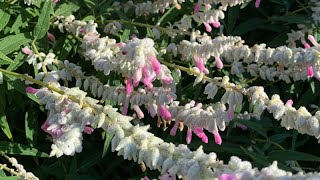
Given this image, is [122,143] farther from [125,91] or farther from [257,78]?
[257,78]

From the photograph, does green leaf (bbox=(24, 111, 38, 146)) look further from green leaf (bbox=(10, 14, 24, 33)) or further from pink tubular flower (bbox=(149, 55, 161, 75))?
pink tubular flower (bbox=(149, 55, 161, 75))

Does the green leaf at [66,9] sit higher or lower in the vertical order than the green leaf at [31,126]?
higher

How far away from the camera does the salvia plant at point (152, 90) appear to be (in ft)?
6.82

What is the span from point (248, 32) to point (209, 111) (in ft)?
6.05

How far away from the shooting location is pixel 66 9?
3.38 metres

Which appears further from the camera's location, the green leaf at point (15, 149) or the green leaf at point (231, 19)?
the green leaf at point (231, 19)

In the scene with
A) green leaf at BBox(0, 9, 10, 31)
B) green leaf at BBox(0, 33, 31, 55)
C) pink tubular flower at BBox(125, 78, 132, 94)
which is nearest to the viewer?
pink tubular flower at BBox(125, 78, 132, 94)

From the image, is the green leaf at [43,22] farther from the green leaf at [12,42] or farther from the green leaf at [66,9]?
the green leaf at [66,9]

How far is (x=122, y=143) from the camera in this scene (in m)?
1.90

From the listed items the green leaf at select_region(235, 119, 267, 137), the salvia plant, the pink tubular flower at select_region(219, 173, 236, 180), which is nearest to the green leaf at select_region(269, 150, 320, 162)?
the salvia plant

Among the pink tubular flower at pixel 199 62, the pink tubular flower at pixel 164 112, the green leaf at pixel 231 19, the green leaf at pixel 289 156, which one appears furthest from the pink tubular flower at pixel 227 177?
the green leaf at pixel 231 19

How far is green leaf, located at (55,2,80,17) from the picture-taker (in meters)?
3.34

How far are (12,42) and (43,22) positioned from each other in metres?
0.19

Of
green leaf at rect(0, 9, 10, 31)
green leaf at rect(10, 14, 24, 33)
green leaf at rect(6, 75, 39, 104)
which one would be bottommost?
green leaf at rect(6, 75, 39, 104)
